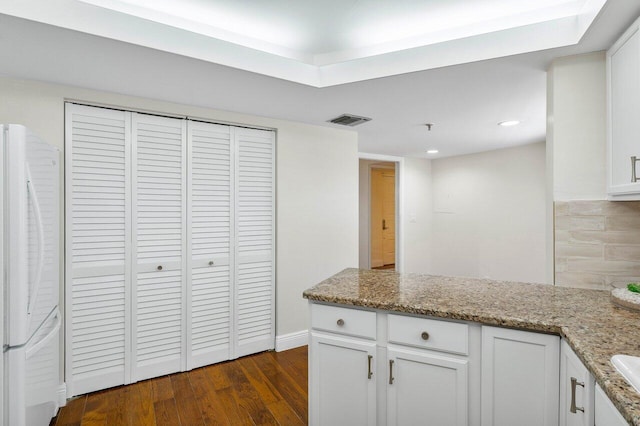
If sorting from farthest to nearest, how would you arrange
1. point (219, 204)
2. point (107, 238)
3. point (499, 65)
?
point (219, 204)
point (107, 238)
point (499, 65)

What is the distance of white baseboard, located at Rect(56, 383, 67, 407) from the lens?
235cm

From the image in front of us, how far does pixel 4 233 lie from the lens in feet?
5.15

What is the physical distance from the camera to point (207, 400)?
245 centimetres

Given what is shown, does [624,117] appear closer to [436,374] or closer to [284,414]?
[436,374]

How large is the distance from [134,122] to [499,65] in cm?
252

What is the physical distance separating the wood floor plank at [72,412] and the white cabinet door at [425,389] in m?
1.98

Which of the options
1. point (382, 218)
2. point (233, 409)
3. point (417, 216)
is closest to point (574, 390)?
point (233, 409)

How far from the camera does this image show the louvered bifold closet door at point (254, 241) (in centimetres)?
312

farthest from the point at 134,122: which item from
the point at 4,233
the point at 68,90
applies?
the point at 4,233

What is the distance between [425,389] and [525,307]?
553 millimetres

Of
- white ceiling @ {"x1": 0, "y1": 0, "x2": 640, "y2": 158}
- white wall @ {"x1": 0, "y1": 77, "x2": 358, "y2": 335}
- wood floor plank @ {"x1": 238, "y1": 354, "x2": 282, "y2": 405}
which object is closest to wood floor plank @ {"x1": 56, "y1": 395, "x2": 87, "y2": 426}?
wood floor plank @ {"x1": 238, "y1": 354, "x2": 282, "y2": 405}

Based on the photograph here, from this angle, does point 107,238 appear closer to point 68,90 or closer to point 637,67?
point 68,90

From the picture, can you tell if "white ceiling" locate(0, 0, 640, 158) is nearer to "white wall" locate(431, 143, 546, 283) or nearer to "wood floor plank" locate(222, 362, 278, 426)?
"white wall" locate(431, 143, 546, 283)

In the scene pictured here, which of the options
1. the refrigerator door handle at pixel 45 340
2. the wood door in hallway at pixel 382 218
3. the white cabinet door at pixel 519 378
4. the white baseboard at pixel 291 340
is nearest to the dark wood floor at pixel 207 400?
the white baseboard at pixel 291 340
